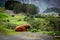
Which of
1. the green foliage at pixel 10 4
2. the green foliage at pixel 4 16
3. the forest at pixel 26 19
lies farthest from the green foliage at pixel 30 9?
the green foliage at pixel 4 16

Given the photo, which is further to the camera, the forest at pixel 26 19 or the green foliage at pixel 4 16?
the green foliage at pixel 4 16

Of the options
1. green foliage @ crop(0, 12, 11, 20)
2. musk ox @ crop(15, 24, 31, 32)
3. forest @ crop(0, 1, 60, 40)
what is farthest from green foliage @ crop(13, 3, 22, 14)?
musk ox @ crop(15, 24, 31, 32)

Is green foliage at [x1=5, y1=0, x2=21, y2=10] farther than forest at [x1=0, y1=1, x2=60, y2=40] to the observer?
Yes

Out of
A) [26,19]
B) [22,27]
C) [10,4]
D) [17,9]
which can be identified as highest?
[10,4]

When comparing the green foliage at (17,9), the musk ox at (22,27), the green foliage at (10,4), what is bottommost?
the musk ox at (22,27)

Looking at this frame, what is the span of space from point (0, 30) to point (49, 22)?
1.20m

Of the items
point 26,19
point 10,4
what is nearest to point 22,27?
point 26,19

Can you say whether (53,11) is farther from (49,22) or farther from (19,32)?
(19,32)

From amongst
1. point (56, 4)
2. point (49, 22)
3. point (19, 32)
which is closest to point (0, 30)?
point (19, 32)

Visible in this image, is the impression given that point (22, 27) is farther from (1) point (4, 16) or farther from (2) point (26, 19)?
(1) point (4, 16)

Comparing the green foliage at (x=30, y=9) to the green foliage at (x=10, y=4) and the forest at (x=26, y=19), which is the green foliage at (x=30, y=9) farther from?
the green foliage at (x=10, y=4)

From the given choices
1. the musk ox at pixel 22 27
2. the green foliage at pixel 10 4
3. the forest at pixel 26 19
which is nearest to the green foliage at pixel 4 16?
the forest at pixel 26 19

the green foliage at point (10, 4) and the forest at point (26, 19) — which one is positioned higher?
the green foliage at point (10, 4)

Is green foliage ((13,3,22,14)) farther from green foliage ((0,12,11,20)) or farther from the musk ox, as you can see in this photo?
the musk ox
